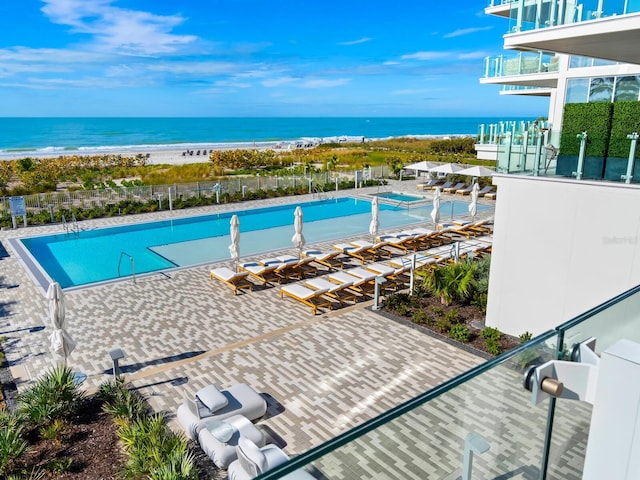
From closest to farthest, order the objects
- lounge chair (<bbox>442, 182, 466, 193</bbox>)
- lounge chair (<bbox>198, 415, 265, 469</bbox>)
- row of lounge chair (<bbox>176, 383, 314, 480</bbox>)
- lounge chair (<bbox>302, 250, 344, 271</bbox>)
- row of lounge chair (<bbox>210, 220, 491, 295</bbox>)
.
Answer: row of lounge chair (<bbox>176, 383, 314, 480</bbox>) < lounge chair (<bbox>198, 415, 265, 469</bbox>) < row of lounge chair (<bbox>210, 220, 491, 295</bbox>) < lounge chair (<bbox>302, 250, 344, 271</bbox>) < lounge chair (<bbox>442, 182, 466, 193</bbox>)

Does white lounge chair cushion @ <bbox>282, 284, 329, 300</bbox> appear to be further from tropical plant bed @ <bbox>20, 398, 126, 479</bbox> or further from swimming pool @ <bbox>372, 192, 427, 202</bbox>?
swimming pool @ <bbox>372, 192, 427, 202</bbox>

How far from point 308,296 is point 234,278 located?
2.34 metres

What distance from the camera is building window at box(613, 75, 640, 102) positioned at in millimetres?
13000

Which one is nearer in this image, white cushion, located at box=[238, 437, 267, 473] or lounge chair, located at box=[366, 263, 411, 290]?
white cushion, located at box=[238, 437, 267, 473]

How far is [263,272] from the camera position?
13.1 metres

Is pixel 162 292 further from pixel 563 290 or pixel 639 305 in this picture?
pixel 639 305

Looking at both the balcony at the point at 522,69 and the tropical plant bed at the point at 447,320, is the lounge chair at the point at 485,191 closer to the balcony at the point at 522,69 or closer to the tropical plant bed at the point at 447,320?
the balcony at the point at 522,69

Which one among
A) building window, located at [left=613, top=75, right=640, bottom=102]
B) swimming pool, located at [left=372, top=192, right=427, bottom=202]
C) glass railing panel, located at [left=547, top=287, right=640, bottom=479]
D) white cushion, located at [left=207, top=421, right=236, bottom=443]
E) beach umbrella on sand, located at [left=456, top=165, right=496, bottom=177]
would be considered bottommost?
white cushion, located at [left=207, top=421, right=236, bottom=443]

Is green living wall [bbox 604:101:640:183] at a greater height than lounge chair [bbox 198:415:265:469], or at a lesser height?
greater

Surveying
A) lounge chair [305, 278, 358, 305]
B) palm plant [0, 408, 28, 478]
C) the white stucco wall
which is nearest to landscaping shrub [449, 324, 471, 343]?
the white stucco wall

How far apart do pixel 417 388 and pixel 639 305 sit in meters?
4.81

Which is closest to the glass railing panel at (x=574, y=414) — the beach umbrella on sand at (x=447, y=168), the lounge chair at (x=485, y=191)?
the lounge chair at (x=485, y=191)

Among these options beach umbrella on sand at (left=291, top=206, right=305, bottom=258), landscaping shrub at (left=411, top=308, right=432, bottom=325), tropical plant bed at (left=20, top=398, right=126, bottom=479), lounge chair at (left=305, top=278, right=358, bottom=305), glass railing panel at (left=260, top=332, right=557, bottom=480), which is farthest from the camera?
beach umbrella on sand at (left=291, top=206, right=305, bottom=258)

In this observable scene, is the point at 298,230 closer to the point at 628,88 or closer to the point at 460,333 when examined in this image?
the point at 460,333
